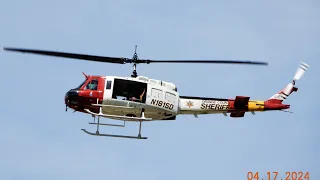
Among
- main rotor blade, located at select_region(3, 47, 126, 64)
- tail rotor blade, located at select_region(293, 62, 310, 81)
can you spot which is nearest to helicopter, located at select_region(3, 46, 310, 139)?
main rotor blade, located at select_region(3, 47, 126, 64)

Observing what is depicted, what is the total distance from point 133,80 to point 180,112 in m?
2.03

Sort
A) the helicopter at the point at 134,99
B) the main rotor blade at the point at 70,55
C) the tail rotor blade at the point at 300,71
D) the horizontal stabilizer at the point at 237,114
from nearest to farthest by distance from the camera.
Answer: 1. the main rotor blade at the point at 70,55
2. the helicopter at the point at 134,99
3. the horizontal stabilizer at the point at 237,114
4. the tail rotor blade at the point at 300,71

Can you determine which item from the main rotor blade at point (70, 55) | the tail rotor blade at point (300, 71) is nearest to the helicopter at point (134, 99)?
the main rotor blade at point (70, 55)

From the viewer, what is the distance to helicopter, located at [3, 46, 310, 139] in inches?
835

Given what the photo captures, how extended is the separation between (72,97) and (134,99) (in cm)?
195

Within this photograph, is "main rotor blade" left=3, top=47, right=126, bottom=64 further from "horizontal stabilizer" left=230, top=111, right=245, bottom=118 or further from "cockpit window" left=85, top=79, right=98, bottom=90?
"horizontal stabilizer" left=230, top=111, right=245, bottom=118

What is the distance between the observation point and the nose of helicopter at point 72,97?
21359 mm

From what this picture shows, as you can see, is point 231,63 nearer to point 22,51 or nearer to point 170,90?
point 170,90

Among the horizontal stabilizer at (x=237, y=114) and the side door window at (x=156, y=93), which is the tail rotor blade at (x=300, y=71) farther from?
the side door window at (x=156, y=93)

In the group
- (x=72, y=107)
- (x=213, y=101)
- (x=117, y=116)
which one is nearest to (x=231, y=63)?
(x=213, y=101)

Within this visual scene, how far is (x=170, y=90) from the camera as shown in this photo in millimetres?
22047

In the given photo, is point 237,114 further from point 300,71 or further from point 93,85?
point 93,85

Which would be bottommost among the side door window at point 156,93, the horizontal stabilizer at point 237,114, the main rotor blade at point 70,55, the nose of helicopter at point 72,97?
the horizontal stabilizer at point 237,114

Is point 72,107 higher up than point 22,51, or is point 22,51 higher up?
point 22,51
